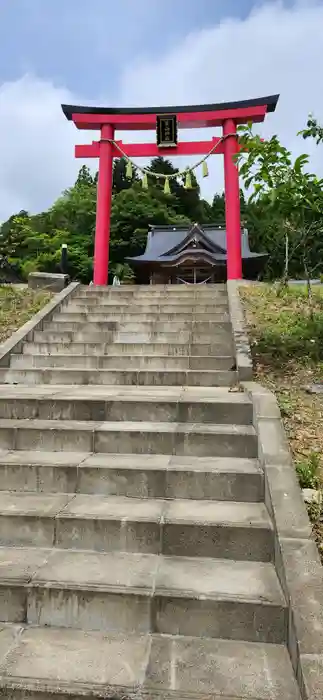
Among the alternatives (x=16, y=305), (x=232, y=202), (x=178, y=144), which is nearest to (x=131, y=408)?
(x=16, y=305)

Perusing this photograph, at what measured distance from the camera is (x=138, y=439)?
334cm

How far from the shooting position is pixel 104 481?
296 centimetres

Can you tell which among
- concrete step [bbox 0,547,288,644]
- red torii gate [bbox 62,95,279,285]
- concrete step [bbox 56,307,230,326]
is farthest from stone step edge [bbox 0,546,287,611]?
red torii gate [bbox 62,95,279,285]

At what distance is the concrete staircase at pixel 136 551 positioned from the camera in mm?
1811

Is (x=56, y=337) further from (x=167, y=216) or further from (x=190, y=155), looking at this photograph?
(x=167, y=216)

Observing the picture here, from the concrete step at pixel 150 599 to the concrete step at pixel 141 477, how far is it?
1.98ft

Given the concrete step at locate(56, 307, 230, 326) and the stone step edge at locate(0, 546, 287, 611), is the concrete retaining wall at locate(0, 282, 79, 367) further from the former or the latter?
the stone step edge at locate(0, 546, 287, 611)

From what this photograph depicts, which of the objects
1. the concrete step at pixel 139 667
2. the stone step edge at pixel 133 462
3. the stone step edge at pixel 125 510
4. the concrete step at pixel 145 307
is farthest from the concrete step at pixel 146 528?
the concrete step at pixel 145 307

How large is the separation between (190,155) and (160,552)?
12.4 meters

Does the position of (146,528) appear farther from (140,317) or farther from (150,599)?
(140,317)

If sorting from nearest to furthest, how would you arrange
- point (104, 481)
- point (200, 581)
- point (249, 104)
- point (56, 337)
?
point (200, 581)
point (104, 481)
point (56, 337)
point (249, 104)

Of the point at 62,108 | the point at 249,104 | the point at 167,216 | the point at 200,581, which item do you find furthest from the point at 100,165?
the point at 167,216

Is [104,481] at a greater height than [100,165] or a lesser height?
lesser

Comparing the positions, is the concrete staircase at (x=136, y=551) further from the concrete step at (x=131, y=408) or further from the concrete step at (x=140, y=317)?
the concrete step at (x=140, y=317)
